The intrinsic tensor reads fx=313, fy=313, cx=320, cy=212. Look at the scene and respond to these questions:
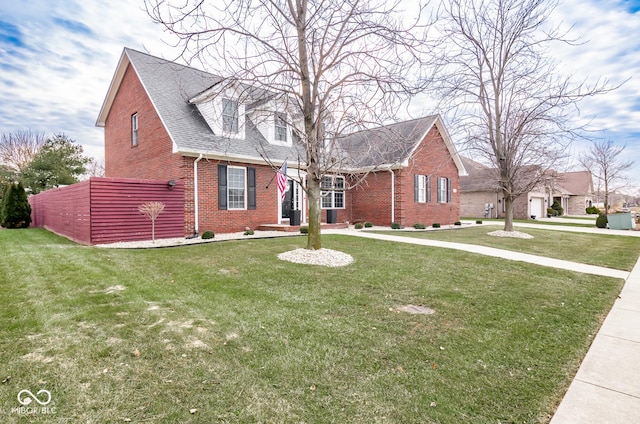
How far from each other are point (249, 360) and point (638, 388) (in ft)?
10.8

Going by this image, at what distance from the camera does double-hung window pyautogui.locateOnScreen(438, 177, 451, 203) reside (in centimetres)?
1938

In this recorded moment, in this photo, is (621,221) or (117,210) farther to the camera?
(621,221)

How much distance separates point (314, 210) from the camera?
25.8 ft

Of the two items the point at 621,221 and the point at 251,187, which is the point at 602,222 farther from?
the point at 251,187

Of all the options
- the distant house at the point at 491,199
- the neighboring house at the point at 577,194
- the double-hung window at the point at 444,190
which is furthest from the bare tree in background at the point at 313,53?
the neighboring house at the point at 577,194

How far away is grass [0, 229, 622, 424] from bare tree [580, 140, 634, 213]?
29776 mm

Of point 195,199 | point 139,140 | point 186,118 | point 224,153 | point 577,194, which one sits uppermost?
point 186,118

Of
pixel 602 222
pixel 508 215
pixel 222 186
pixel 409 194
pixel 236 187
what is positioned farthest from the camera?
pixel 602 222

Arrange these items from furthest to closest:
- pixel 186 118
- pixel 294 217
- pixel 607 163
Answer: pixel 607 163, pixel 294 217, pixel 186 118

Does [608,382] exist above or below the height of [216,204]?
below

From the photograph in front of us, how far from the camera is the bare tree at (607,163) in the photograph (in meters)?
27.6

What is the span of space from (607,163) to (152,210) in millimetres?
36621

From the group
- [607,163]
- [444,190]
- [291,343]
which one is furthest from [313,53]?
[607,163]

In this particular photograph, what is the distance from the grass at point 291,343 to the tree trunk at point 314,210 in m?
1.65
